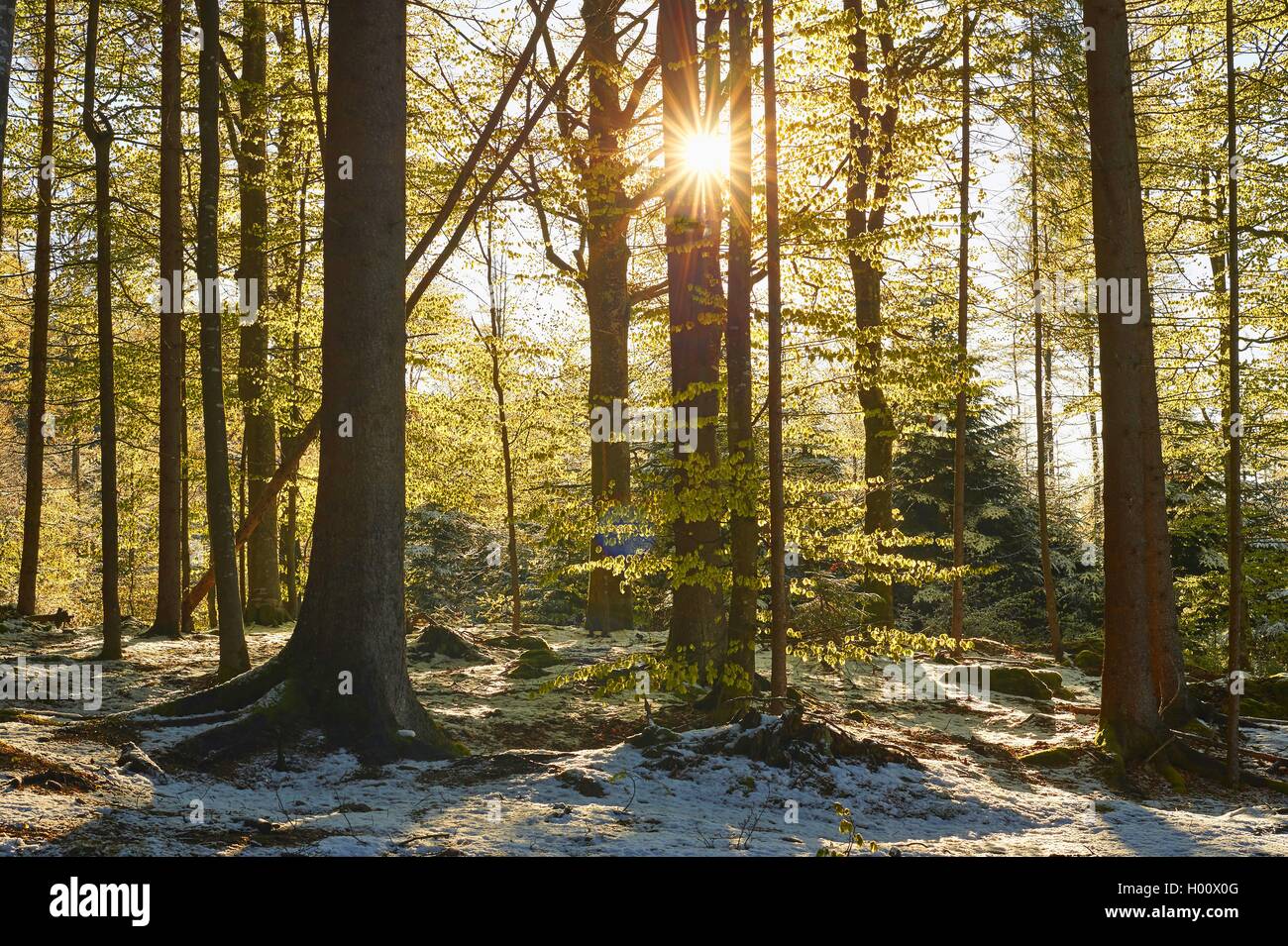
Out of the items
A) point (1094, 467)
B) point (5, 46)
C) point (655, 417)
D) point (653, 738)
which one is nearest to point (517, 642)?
point (655, 417)

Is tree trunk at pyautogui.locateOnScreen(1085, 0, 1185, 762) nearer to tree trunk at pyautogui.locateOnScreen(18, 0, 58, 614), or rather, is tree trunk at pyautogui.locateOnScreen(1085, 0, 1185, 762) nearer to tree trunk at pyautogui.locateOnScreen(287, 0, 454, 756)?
tree trunk at pyautogui.locateOnScreen(287, 0, 454, 756)

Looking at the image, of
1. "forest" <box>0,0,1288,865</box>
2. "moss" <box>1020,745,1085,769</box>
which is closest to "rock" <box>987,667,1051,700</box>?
"forest" <box>0,0,1288,865</box>

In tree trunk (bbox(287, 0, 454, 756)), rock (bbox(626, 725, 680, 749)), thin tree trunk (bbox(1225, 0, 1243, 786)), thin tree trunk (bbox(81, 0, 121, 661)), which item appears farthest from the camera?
thin tree trunk (bbox(81, 0, 121, 661))

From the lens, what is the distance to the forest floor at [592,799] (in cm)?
488

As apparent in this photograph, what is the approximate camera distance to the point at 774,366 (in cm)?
786

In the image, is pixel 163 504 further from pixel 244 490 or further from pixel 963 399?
pixel 963 399

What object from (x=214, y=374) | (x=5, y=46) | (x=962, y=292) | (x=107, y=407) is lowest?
(x=107, y=407)

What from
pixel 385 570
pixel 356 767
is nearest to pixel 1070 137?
pixel 385 570

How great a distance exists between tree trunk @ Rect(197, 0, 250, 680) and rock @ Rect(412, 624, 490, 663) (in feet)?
12.7

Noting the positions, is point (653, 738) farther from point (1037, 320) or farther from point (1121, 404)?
point (1037, 320)

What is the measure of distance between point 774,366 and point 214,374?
19.5ft

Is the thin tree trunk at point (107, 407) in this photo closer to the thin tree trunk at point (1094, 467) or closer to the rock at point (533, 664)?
the rock at point (533, 664)

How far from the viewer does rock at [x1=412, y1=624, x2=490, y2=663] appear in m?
13.4

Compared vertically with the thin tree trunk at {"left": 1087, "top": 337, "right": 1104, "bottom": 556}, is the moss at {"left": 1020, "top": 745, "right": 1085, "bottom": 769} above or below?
below
